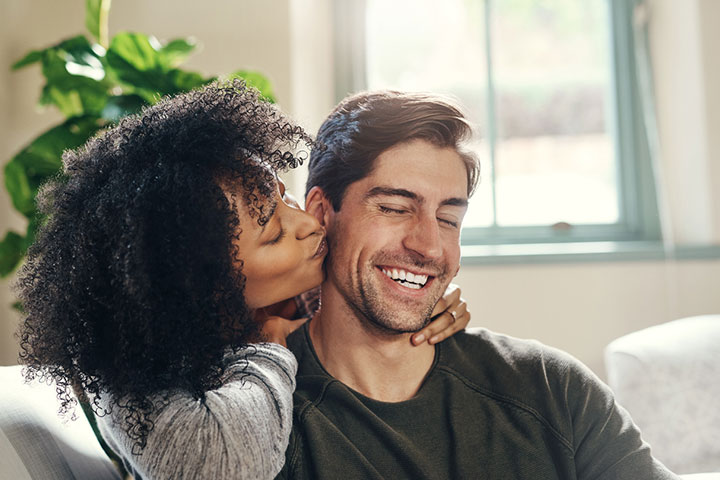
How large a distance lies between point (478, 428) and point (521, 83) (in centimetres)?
207

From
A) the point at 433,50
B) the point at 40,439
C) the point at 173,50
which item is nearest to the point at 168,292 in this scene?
the point at 40,439

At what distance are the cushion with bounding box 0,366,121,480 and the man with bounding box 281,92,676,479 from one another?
37 centimetres

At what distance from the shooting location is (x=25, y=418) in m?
1.24

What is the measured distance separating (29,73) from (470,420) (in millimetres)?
2218

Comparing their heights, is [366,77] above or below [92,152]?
above

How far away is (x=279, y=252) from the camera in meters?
1.25

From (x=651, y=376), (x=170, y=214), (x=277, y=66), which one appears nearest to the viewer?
(x=170, y=214)

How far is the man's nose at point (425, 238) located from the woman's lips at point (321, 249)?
0.53ft

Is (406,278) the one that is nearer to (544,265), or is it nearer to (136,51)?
(136,51)

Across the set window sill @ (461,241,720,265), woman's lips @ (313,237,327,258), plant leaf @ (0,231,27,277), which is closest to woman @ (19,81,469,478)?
woman's lips @ (313,237,327,258)

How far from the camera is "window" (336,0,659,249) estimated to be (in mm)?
3047

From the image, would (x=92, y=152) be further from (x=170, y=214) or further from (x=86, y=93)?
(x=86, y=93)

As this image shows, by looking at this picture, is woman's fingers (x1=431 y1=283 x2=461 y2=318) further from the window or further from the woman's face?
the window

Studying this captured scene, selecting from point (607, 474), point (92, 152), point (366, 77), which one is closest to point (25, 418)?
point (92, 152)
